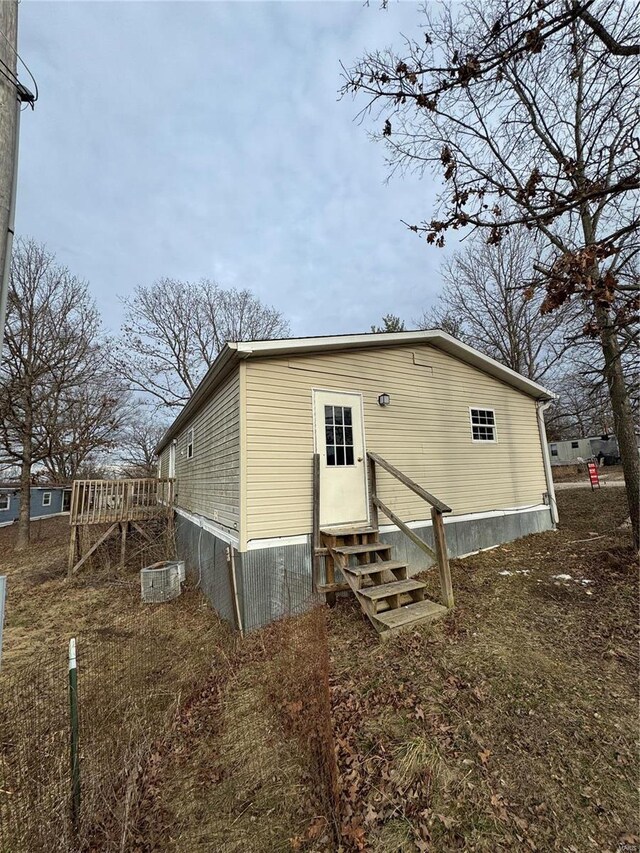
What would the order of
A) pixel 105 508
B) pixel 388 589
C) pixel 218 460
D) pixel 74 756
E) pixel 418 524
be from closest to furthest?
pixel 74 756, pixel 388 589, pixel 218 460, pixel 418 524, pixel 105 508

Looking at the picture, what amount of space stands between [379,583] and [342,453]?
207 centimetres

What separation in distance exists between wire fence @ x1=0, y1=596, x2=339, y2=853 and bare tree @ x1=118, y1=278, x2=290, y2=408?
1747 centimetres

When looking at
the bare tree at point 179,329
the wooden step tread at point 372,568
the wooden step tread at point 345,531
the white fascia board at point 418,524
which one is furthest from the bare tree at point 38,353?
the wooden step tread at point 372,568

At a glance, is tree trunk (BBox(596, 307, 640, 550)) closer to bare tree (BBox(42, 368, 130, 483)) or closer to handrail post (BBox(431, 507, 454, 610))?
handrail post (BBox(431, 507, 454, 610))

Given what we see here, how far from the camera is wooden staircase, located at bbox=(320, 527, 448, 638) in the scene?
4.34 m

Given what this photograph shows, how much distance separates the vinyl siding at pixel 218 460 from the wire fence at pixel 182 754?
198cm

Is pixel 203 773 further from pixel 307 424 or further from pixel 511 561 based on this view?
pixel 511 561

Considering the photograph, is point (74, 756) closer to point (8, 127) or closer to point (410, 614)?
point (410, 614)

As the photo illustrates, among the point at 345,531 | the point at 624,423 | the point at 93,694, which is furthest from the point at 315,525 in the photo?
the point at 624,423

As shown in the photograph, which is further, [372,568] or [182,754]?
[372,568]

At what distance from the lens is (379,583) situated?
504cm

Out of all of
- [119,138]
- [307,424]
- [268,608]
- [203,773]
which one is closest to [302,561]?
[268,608]

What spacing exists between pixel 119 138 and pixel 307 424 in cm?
638

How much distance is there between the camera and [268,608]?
512cm
